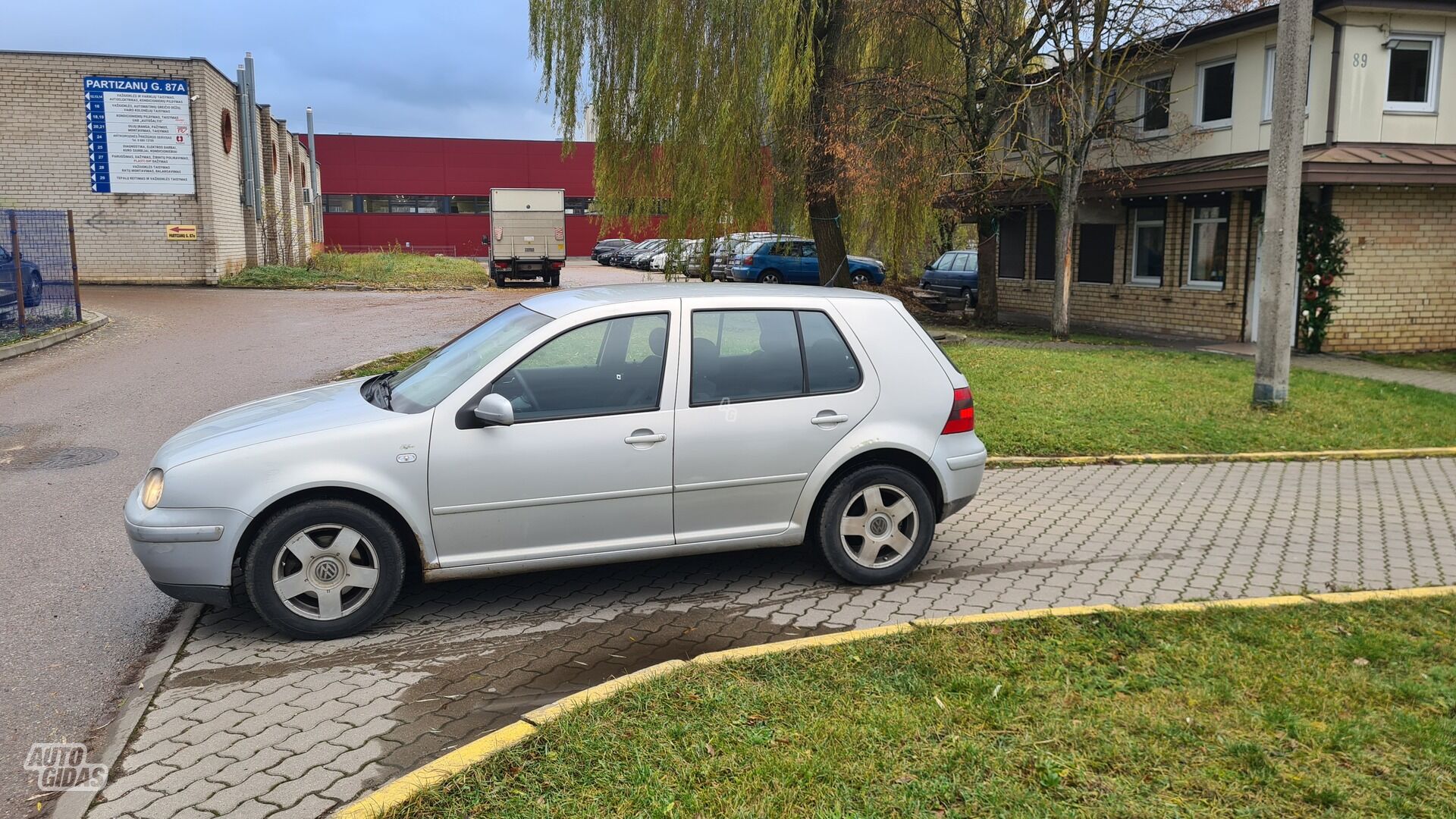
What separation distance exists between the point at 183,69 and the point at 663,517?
26.7 m

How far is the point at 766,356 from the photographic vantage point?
571 cm

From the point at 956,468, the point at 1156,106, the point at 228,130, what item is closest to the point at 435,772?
the point at 956,468

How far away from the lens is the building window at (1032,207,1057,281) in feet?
83.0

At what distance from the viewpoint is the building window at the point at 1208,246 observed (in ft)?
65.5

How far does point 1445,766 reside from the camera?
3.55 m

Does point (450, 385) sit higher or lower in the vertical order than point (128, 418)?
higher

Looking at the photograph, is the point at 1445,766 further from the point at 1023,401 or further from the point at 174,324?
the point at 174,324

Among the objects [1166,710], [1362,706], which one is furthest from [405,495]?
[1362,706]

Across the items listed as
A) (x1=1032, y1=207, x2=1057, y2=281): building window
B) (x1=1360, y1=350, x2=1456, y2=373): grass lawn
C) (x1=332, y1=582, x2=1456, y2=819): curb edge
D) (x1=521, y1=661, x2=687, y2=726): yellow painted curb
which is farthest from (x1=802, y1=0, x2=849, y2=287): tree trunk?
(x1=521, y1=661, x2=687, y2=726): yellow painted curb

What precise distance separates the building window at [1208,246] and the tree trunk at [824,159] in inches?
263

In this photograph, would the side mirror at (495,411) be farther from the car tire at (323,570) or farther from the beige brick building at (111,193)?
the beige brick building at (111,193)

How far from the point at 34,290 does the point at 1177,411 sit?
54.3 feet

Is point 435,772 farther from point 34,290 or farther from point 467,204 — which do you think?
point 467,204

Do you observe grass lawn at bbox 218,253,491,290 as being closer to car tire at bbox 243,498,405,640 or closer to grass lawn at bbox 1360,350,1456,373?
grass lawn at bbox 1360,350,1456,373
